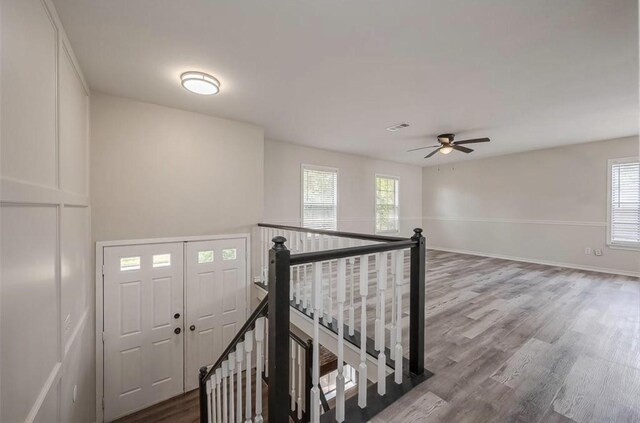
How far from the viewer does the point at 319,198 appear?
568 centimetres

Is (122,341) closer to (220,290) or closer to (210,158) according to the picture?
(220,290)

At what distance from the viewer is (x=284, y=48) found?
84.1 inches

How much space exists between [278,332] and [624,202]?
695cm

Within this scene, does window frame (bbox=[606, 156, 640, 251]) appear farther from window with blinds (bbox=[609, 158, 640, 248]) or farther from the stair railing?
the stair railing

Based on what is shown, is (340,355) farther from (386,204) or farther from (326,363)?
(386,204)

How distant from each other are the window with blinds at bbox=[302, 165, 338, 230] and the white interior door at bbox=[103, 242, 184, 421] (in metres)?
2.70

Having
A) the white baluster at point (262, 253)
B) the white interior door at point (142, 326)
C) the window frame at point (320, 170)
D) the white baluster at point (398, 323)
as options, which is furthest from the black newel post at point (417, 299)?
the window frame at point (320, 170)

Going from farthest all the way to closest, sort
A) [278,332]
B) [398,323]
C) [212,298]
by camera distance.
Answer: [212,298] < [398,323] < [278,332]

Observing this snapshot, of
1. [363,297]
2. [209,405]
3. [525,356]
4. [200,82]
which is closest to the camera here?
[363,297]

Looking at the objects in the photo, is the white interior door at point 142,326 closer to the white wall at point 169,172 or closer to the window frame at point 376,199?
the white wall at point 169,172

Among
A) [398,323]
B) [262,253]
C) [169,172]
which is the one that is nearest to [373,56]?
[398,323]

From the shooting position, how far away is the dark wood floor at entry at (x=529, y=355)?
1555 mm

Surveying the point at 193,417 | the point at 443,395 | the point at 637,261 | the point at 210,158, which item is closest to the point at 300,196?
the point at 210,158

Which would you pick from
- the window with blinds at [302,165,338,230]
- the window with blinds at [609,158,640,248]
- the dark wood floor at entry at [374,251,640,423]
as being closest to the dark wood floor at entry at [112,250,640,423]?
the dark wood floor at entry at [374,251,640,423]
